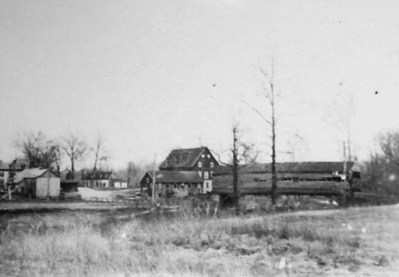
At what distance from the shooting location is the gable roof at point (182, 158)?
240 ft

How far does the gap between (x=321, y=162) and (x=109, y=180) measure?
244 ft

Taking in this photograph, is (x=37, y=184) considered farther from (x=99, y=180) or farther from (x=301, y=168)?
(x=99, y=180)

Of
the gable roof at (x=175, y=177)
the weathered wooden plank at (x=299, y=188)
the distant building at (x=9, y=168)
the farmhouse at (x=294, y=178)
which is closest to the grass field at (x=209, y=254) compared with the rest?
the weathered wooden plank at (x=299, y=188)

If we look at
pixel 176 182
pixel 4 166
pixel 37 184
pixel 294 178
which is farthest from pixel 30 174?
pixel 294 178

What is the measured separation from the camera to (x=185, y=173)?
66375 millimetres

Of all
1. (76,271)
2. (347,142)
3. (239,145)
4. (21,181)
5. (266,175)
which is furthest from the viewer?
(21,181)

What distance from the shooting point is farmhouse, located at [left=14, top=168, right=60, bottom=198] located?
173ft

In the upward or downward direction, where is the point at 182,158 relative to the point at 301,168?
upward

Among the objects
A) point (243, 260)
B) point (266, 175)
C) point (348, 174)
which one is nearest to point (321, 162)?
point (348, 174)

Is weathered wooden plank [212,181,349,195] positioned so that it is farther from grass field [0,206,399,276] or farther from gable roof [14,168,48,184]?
grass field [0,206,399,276]

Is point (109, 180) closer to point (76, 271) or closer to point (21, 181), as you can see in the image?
point (21, 181)

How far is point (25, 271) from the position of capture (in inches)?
318

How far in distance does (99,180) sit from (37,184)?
43.7 meters

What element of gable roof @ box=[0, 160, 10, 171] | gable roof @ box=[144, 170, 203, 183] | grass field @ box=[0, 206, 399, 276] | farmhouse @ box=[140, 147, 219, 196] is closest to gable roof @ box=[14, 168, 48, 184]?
gable roof @ box=[0, 160, 10, 171]
